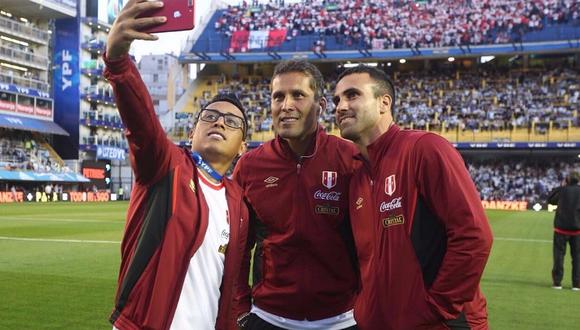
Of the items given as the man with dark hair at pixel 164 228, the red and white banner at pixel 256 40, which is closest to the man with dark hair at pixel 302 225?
the man with dark hair at pixel 164 228

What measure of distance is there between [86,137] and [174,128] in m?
13.0

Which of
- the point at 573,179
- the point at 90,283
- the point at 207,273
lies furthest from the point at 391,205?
the point at 573,179

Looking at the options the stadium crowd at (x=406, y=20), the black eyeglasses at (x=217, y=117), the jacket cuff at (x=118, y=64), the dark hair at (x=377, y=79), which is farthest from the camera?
the stadium crowd at (x=406, y=20)

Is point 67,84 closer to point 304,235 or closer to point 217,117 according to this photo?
point 304,235

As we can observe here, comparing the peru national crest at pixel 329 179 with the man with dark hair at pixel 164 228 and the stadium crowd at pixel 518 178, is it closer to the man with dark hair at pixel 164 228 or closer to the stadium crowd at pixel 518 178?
the man with dark hair at pixel 164 228

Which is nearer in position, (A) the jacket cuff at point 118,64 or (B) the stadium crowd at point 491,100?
(A) the jacket cuff at point 118,64

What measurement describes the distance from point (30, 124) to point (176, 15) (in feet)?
191

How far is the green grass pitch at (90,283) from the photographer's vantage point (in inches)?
304

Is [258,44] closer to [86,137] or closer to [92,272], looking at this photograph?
[86,137]

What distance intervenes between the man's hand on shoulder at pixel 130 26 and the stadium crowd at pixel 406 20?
52062 millimetres

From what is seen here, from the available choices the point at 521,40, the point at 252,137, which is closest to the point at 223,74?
the point at 252,137

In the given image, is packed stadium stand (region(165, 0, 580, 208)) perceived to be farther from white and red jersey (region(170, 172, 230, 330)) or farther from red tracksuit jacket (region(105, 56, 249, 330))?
red tracksuit jacket (region(105, 56, 249, 330))

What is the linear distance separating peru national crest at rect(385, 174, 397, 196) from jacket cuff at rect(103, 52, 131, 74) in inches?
59.4

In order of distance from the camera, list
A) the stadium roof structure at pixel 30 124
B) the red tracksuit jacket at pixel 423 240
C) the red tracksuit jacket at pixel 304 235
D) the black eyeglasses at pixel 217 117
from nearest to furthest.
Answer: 1. the red tracksuit jacket at pixel 423 240
2. the black eyeglasses at pixel 217 117
3. the red tracksuit jacket at pixel 304 235
4. the stadium roof structure at pixel 30 124
